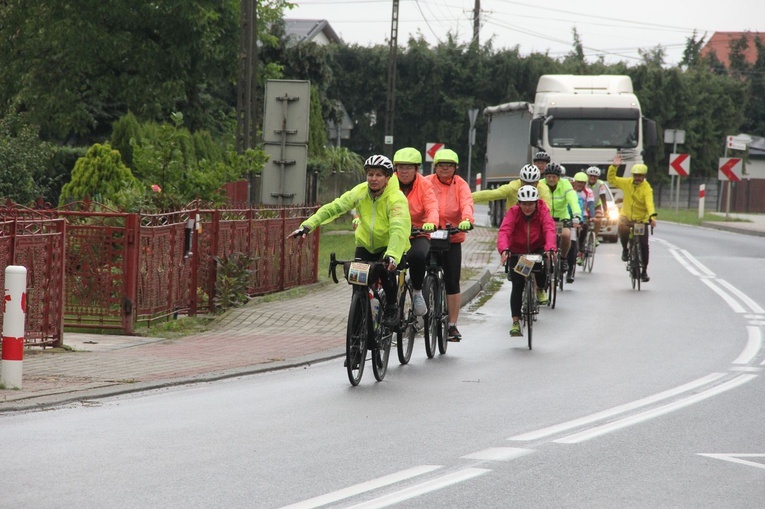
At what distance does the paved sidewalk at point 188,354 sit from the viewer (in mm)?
9625

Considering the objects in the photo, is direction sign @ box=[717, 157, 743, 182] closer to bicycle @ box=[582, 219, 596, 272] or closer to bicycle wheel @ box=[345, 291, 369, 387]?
bicycle @ box=[582, 219, 596, 272]

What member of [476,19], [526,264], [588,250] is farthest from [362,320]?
[476,19]

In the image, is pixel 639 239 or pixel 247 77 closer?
pixel 639 239

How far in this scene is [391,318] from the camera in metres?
10.7

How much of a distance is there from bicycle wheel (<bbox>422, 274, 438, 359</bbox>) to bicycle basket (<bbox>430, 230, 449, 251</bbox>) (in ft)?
0.90

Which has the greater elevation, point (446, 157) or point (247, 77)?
point (247, 77)

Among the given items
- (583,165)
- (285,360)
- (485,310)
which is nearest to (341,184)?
(583,165)

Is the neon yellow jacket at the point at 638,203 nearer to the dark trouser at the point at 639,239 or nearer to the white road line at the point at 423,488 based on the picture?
the dark trouser at the point at 639,239

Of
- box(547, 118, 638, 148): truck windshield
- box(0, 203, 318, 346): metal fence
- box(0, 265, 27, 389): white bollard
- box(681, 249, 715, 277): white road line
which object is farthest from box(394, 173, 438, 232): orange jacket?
box(547, 118, 638, 148): truck windshield

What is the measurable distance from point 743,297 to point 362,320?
1059 cm

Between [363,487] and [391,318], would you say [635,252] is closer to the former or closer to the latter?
[391,318]

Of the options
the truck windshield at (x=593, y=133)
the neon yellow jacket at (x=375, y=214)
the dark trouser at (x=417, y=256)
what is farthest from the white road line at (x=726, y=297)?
the truck windshield at (x=593, y=133)

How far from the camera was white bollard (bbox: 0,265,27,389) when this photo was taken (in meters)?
9.43

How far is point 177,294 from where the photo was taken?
46.8 feet
